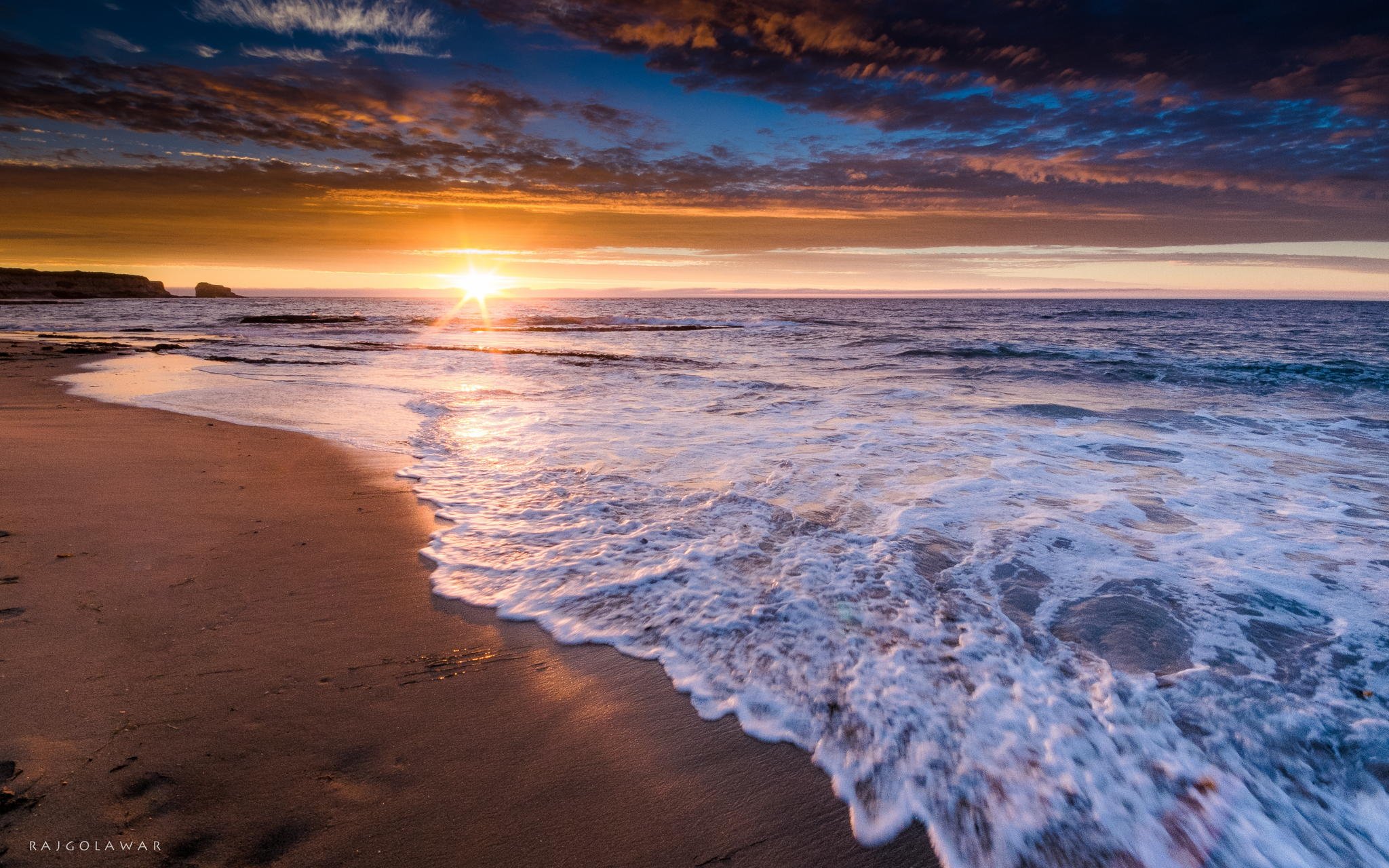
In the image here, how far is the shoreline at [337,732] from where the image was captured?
2.04m

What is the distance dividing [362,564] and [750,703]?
2869mm

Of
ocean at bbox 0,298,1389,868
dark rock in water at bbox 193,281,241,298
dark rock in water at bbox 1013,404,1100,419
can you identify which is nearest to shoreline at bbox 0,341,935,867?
ocean at bbox 0,298,1389,868

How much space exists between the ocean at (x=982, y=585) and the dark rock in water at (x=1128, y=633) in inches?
0.7

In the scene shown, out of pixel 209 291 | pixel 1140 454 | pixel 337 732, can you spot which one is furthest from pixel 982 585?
pixel 209 291

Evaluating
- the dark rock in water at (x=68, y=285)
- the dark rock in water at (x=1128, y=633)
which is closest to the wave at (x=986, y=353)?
the dark rock in water at (x=1128, y=633)

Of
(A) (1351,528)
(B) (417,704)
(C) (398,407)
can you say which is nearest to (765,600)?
(B) (417,704)

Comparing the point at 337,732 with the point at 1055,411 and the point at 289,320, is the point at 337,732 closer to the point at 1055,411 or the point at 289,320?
the point at 1055,411

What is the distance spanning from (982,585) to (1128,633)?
81 centimetres

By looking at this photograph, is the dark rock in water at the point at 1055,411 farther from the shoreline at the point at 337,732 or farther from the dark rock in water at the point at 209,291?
the dark rock in water at the point at 209,291

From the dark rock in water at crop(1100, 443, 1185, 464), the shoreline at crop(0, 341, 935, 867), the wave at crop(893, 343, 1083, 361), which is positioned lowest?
the wave at crop(893, 343, 1083, 361)

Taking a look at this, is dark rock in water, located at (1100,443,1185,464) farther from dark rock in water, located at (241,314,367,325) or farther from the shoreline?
dark rock in water, located at (241,314,367,325)

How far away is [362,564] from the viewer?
4.07m

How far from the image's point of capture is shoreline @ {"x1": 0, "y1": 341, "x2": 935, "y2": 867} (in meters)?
2.04

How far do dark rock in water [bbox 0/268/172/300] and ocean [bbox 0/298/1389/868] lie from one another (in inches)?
4832
